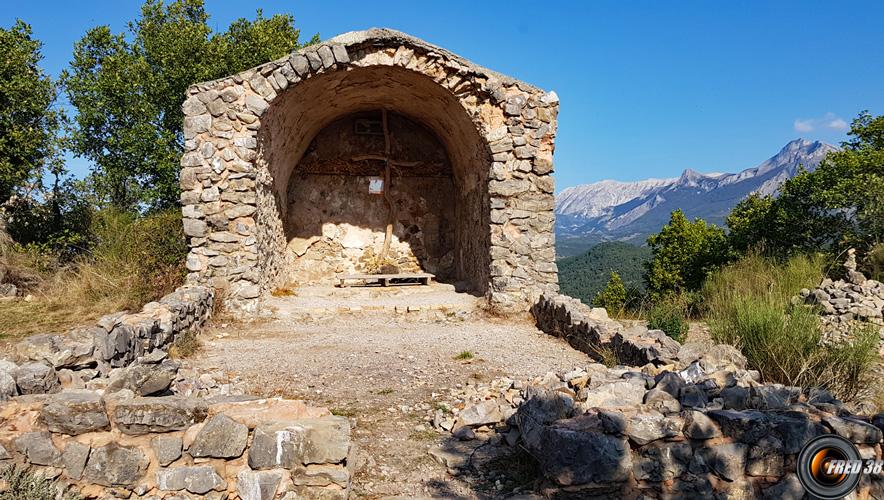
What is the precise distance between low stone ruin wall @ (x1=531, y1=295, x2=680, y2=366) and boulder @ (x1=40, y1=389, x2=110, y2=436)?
437 cm

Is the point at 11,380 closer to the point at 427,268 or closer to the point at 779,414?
the point at 779,414

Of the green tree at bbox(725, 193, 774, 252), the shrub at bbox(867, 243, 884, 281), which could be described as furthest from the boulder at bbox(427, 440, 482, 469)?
the green tree at bbox(725, 193, 774, 252)

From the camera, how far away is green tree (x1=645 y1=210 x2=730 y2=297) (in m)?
12.9

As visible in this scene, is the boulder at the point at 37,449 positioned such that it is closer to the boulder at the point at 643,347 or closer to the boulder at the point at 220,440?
the boulder at the point at 220,440

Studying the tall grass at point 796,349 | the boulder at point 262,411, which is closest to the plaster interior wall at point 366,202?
the tall grass at point 796,349

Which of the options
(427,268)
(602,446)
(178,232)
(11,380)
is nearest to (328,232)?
(427,268)

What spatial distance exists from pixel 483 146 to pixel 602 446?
6909 mm

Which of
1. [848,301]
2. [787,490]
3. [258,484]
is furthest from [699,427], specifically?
[848,301]

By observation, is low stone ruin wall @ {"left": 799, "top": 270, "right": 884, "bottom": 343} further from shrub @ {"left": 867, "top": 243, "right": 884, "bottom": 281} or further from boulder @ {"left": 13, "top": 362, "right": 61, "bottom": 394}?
boulder @ {"left": 13, "top": 362, "right": 61, "bottom": 394}

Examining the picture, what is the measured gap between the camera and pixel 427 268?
1287 cm

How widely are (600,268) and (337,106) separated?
22.4 metres

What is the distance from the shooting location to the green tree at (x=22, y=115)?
10.9 m

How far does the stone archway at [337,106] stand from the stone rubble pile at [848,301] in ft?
12.5

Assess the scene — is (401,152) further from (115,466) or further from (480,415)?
(115,466)
